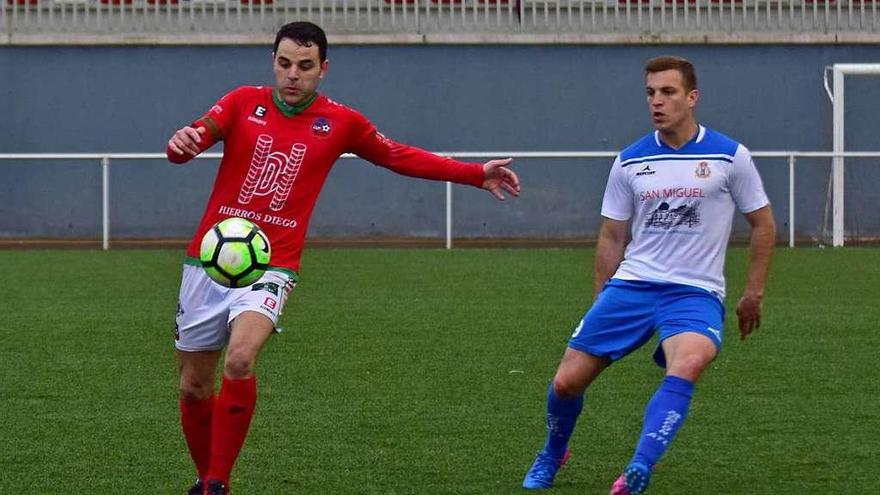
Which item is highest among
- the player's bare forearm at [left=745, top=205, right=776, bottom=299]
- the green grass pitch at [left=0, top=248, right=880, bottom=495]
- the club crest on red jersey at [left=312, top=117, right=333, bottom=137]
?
the club crest on red jersey at [left=312, top=117, right=333, bottom=137]

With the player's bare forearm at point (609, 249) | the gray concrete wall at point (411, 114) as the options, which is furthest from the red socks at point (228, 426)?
the gray concrete wall at point (411, 114)

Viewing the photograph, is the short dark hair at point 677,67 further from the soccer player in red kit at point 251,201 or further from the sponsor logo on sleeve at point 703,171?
the soccer player in red kit at point 251,201

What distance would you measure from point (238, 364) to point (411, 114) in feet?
60.3

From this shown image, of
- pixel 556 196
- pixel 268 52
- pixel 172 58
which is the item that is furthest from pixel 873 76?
pixel 172 58

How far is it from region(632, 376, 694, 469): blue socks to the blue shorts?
0.92 feet

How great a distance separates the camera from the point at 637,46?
76.4ft

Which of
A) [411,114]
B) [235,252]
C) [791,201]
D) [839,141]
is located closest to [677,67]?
[235,252]

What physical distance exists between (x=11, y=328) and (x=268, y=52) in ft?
41.7

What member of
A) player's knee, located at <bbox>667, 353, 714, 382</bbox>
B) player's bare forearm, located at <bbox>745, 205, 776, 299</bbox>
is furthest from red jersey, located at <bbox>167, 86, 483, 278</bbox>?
player's bare forearm, located at <bbox>745, 205, 776, 299</bbox>

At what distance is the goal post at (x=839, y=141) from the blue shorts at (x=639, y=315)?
1504 cm

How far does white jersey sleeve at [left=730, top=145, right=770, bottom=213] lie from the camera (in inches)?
232

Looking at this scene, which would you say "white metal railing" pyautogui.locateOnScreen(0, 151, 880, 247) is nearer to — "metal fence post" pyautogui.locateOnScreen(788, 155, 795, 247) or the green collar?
"metal fence post" pyautogui.locateOnScreen(788, 155, 795, 247)

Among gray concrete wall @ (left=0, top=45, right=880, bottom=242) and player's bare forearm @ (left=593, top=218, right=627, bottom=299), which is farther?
gray concrete wall @ (left=0, top=45, right=880, bottom=242)

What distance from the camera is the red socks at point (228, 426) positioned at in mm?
5598
